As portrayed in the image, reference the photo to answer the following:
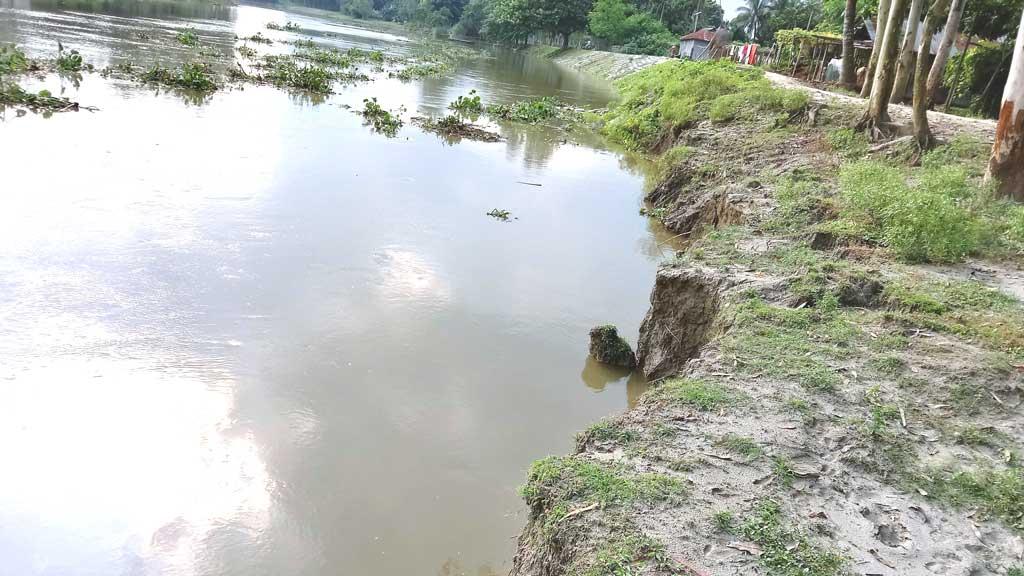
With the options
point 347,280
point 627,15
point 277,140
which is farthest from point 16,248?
point 627,15

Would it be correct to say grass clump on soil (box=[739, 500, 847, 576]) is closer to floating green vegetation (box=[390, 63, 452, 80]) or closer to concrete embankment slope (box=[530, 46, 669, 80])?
floating green vegetation (box=[390, 63, 452, 80])

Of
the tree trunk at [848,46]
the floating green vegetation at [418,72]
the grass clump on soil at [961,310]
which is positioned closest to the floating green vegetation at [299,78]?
the floating green vegetation at [418,72]

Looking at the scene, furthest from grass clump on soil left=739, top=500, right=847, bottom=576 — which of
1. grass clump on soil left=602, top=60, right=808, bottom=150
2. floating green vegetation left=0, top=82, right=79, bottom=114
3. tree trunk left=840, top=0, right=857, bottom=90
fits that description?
tree trunk left=840, top=0, right=857, bottom=90

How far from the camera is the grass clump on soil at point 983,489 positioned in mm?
3832

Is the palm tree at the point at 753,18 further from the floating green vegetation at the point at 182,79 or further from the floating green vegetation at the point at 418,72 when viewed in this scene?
the floating green vegetation at the point at 182,79

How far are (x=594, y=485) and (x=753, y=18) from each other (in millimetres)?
69949

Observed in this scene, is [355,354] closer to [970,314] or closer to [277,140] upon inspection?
[970,314]

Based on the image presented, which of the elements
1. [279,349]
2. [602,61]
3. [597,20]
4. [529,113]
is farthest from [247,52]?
[597,20]

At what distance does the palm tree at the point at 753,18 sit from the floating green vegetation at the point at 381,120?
5420 centimetres

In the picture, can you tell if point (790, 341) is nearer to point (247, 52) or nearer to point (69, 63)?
point (69, 63)

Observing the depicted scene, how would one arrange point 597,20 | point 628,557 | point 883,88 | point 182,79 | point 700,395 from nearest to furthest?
point 628,557 → point 700,395 → point 883,88 → point 182,79 → point 597,20

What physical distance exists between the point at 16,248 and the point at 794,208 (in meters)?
10.00

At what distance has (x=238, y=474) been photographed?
16.6 feet

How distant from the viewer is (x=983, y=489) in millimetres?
3967
